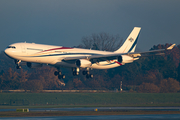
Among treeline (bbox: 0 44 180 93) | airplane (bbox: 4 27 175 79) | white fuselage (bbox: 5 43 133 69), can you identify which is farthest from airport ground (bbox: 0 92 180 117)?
white fuselage (bbox: 5 43 133 69)

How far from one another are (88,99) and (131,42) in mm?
17406

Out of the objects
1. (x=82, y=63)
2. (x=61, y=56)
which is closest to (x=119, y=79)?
(x=82, y=63)

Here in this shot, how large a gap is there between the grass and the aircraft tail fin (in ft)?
38.8

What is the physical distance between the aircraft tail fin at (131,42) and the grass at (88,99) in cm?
1181

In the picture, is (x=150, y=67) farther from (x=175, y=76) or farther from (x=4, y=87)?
(x=4, y=87)

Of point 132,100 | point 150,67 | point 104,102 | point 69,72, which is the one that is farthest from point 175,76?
point 69,72

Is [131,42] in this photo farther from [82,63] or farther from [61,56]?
[61,56]

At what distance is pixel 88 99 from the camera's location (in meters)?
68.9

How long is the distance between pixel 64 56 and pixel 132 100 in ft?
75.0

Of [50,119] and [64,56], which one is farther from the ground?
[64,56]

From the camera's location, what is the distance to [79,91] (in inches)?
3029

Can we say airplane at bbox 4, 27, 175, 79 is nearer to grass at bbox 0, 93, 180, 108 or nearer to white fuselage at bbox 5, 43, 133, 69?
white fuselage at bbox 5, 43, 133, 69

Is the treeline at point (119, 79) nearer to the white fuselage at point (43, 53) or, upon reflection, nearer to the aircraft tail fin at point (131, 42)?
the aircraft tail fin at point (131, 42)

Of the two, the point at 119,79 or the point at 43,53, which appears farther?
the point at 119,79
